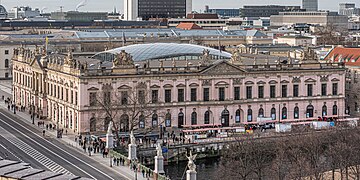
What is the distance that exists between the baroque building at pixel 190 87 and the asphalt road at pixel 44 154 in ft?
25.0

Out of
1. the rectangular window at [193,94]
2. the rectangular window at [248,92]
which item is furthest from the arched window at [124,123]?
the rectangular window at [248,92]

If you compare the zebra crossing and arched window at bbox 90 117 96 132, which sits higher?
arched window at bbox 90 117 96 132

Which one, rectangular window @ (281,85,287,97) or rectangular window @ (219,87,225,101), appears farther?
rectangular window @ (281,85,287,97)

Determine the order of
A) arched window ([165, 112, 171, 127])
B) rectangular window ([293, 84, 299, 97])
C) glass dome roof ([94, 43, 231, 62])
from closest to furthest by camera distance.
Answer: arched window ([165, 112, 171, 127]) → rectangular window ([293, 84, 299, 97]) → glass dome roof ([94, 43, 231, 62])

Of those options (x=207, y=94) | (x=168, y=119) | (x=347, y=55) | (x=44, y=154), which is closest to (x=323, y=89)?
(x=347, y=55)

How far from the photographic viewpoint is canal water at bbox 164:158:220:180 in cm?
9619

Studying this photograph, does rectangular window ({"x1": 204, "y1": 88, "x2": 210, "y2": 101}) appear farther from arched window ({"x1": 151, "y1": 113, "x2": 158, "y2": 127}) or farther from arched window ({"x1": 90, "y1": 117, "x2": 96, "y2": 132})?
arched window ({"x1": 90, "y1": 117, "x2": 96, "y2": 132})

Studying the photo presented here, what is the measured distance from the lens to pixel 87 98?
119562 mm

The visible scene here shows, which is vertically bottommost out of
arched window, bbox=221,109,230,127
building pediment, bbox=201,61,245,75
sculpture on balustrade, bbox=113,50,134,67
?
arched window, bbox=221,109,230,127

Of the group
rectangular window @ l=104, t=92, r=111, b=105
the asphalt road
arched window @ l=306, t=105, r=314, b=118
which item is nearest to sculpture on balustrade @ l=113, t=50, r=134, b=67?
rectangular window @ l=104, t=92, r=111, b=105

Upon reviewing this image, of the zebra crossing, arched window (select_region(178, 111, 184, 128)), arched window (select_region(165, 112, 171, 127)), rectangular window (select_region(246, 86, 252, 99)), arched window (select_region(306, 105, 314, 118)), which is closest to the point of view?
the zebra crossing

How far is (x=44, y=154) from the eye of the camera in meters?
103

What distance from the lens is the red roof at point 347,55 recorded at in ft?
474

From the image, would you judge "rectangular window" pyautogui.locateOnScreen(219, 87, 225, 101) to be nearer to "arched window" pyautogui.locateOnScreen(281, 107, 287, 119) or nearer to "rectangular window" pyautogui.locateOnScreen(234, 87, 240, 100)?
"rectangular window" pyautogui.locateOnScreen(234, 87, 240, 100)
